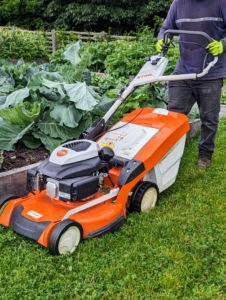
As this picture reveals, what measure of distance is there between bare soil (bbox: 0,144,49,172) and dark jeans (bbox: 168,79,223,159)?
1.31 meters

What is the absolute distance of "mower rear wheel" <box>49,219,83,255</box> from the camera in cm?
265

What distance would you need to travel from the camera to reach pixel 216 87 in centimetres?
395

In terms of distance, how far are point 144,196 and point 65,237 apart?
2.66ft

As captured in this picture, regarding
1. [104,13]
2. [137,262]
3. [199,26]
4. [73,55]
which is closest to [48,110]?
[73,55]

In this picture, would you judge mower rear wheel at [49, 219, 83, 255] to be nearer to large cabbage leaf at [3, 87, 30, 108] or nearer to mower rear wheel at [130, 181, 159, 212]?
mower rear wheel at [130, 181, 159, 212]

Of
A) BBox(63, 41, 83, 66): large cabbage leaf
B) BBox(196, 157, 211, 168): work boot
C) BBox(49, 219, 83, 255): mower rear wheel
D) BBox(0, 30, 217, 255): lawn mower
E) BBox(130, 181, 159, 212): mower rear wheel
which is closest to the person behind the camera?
BBox(49, 219, 83, 255): mower rear wheel

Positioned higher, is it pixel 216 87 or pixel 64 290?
pixel 216 87

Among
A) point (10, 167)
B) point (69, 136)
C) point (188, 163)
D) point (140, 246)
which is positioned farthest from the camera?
point (188, 163)

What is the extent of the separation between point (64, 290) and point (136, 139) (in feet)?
4.58

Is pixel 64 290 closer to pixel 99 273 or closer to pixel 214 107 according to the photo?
pixel 99 273

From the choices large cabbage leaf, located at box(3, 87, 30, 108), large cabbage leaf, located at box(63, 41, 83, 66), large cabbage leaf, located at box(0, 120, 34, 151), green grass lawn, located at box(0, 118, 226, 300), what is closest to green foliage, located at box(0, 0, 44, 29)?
A: large cabbage leaf, located at box(63, 41, 83, 66)

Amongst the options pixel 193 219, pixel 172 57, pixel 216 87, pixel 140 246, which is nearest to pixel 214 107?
pixel 216 87

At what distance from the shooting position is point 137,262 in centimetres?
270

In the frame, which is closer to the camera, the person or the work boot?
the person
